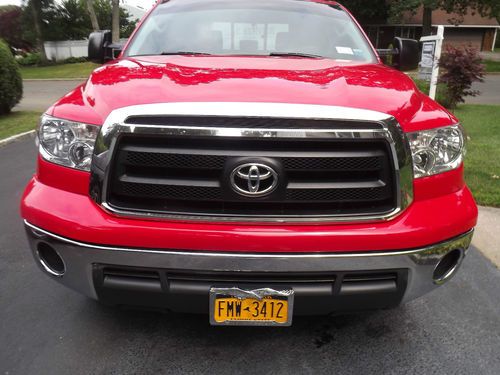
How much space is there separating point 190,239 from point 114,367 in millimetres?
931

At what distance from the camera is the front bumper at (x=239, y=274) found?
1927 millimetres

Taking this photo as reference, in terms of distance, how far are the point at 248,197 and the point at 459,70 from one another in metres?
10.2

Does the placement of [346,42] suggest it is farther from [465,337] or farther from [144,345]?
[144,345]

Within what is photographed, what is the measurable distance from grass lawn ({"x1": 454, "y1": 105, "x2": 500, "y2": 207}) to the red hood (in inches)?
115

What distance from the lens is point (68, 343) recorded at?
2.51 meters

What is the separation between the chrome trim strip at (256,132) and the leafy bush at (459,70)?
9.76 m

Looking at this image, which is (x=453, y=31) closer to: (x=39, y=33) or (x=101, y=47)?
A: (x=39, y=33)

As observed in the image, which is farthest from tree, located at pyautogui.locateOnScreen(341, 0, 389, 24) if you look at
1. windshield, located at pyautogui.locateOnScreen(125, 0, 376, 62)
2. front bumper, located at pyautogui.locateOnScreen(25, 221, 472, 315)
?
front bumper, located at pyautogui.locateOnScreen(25, 221, 472, 315)

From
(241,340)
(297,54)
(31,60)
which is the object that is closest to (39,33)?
(31,60)

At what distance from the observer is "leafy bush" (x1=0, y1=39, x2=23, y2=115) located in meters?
9.56

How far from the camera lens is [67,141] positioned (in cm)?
211

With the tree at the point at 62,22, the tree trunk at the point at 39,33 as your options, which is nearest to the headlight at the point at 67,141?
the tree at the point at 62,22

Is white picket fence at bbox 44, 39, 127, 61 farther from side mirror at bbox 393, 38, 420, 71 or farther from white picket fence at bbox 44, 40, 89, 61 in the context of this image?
side mirror at bbox 393, 38, 420, 71

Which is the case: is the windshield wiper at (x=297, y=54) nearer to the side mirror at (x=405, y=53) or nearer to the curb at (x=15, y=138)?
the side mirror at (x=405, y=53)
